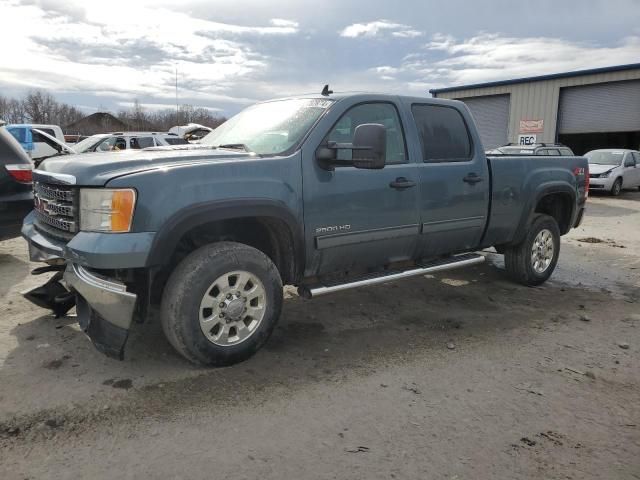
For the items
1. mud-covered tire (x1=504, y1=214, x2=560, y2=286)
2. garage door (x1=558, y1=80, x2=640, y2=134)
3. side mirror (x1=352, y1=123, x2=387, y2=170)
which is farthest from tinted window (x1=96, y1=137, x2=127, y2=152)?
garage door (x1=558, y1=80, x2=640, y2=134)

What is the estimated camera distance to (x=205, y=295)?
3410mm

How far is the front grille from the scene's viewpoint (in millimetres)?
3408

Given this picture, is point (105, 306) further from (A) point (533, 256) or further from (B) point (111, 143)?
(B) point (111, 143)

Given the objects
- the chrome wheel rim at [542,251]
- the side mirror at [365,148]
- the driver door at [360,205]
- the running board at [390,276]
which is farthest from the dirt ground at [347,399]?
the side mirror at [365,148]

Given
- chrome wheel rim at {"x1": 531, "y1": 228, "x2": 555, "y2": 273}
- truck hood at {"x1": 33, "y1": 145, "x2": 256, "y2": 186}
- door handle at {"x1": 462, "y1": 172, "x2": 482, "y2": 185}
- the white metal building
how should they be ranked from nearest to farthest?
truck hood at {"x1": 33, "y1": 145, "x2": 256, "y2": 186} < door handle at {"x1": 462, "y1": 172, "x2": 482, "y2": 185} < chrome wheel rim at {"x1": 531, "y1": 228, "x2": 555, "y2": 273} < the white metal building

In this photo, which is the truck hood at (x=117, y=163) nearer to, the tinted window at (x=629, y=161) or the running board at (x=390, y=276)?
the running board at (x=390, y=276)

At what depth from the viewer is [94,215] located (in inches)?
126

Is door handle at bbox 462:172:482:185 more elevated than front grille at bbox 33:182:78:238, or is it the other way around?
door handle at bbox 462:172:482:185

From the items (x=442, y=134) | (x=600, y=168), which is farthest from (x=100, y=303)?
(x=600, y=168)

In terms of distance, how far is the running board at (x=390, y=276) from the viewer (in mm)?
3936

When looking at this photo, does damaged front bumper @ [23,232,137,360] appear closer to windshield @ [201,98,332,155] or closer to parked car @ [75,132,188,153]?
windshield @ [201,98,332,155]

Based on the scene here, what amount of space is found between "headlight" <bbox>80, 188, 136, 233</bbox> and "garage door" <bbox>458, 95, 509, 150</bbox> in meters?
27.5

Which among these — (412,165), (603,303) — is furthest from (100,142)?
(603,303)

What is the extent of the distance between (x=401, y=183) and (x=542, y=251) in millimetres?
2615
